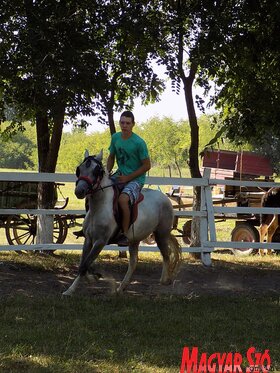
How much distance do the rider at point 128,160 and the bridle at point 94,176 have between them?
344 millimetres

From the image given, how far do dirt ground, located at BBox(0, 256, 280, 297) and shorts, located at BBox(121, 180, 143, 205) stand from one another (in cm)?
130

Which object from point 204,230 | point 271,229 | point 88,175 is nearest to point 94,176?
point 88,175

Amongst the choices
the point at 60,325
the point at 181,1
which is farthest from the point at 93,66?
the point at 60,325

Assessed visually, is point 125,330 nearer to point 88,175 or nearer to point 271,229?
point 88,175

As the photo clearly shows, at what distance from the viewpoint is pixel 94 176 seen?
704cm

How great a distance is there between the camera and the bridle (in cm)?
693

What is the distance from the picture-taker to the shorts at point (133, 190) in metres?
7.43

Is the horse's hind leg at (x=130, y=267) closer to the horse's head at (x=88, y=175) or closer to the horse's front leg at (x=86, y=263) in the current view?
the horse's front leg at (x=86, y=263)

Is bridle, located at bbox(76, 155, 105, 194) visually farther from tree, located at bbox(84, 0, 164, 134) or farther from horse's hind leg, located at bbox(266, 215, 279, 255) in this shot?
horse's hind leg, located at bbox(266, 215, 279, 255)

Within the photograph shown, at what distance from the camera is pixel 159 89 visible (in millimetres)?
11141

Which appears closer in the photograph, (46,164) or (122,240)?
(122,240)

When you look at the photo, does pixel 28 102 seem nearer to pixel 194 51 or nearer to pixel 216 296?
pixel 194 51

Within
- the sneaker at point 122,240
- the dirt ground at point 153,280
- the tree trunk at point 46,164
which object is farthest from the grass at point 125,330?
the tree trunk at point 46,164

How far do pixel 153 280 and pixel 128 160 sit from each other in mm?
2364
